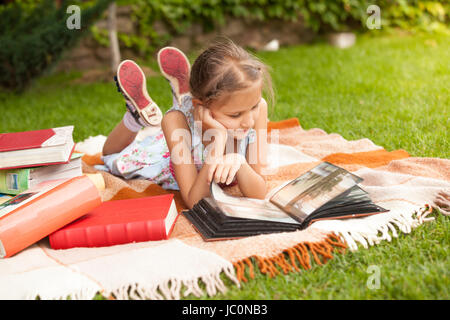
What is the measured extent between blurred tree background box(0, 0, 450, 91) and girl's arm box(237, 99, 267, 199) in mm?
1923

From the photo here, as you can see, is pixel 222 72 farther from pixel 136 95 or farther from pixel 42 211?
pixel 42 211

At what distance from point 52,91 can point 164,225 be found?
3590mm

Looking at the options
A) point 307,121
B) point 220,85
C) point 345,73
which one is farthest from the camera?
point 345,73

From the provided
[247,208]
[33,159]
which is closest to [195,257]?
[247,208]

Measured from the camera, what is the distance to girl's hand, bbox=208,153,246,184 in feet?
6.16

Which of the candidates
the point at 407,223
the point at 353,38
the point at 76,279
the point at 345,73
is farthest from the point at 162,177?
the point at 353,38

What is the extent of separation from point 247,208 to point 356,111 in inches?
73.1

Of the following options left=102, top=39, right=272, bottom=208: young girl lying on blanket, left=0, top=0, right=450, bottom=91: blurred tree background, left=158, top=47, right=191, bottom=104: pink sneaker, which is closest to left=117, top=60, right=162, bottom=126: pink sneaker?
left=102, top=39, right=272, bottom=208: young girl lying on blanket

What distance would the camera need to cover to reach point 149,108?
249 cm

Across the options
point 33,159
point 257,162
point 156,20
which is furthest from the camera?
point 156,20

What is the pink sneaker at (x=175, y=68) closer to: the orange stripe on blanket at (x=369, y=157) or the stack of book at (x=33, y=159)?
the stack of book at (x=33, y=159)

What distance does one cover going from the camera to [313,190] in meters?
1.87
